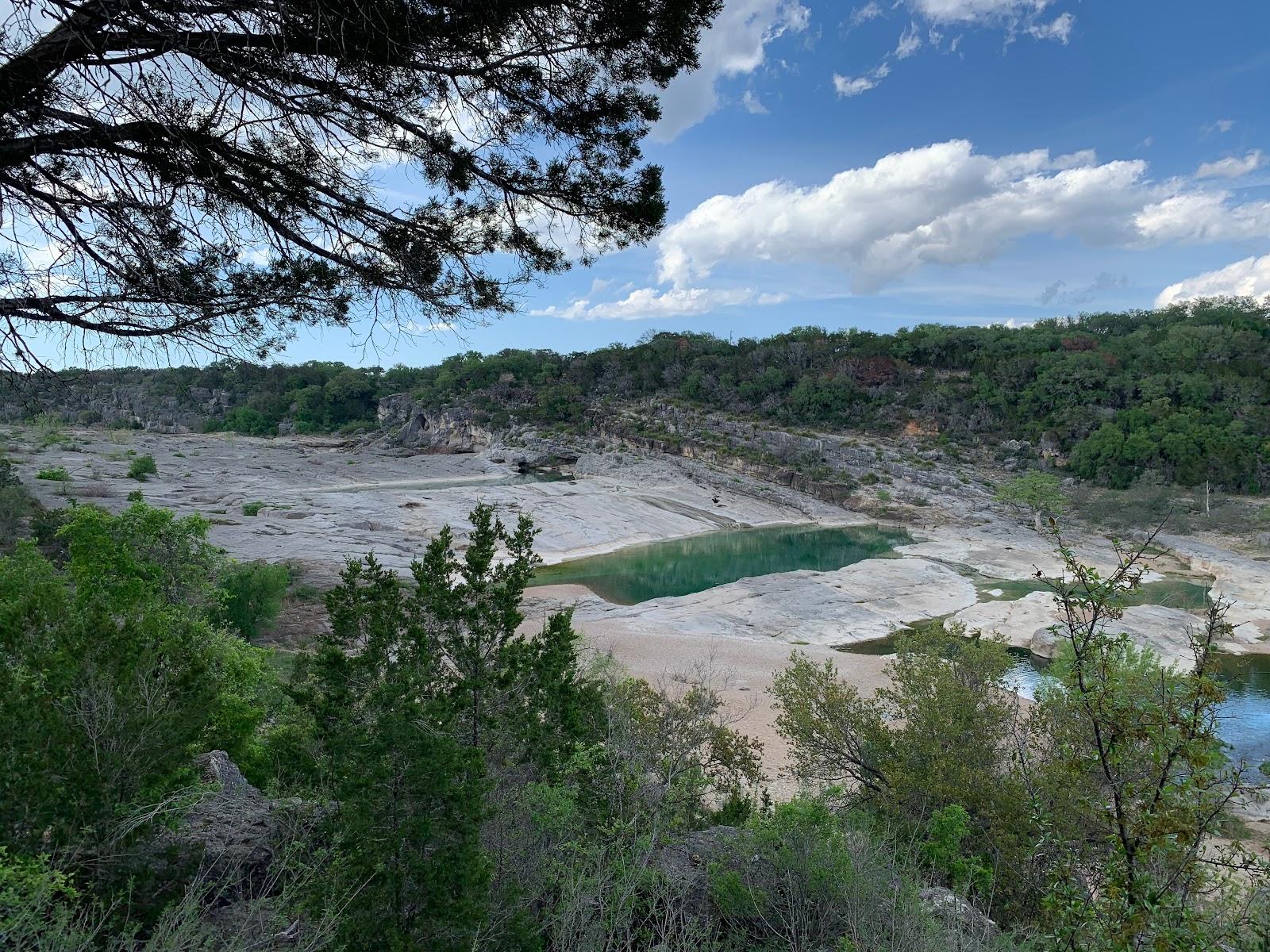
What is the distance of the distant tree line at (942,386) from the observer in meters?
Answer: 47.2

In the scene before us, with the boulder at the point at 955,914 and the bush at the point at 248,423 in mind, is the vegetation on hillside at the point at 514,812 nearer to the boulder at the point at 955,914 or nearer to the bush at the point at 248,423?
the boulder at the point at 955,914

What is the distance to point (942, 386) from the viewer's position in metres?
60.1

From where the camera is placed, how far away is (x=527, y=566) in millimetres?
6645

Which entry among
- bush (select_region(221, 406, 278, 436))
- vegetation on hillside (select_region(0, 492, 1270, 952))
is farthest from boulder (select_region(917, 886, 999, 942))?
bush (select_region(221, 406, 278, 436))

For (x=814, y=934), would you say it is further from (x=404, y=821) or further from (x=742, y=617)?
(x=742, y=617)

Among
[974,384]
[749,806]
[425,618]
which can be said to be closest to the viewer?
[425,618]

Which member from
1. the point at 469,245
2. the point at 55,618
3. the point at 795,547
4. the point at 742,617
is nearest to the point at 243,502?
the point at 742,617

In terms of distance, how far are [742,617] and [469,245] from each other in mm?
22689

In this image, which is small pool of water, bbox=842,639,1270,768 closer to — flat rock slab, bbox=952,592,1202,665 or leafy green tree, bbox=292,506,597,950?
flat rock slab, bbox=952,592,1202,665

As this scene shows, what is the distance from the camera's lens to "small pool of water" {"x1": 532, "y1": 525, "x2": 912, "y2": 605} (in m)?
32.9

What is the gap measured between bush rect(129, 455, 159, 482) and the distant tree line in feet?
22.0

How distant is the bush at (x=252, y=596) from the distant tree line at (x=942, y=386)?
23.9m

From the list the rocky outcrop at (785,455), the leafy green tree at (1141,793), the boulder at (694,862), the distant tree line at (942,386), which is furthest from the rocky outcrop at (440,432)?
the leafy green tree at (1141,793)

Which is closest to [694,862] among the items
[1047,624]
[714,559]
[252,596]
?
[252,596]
